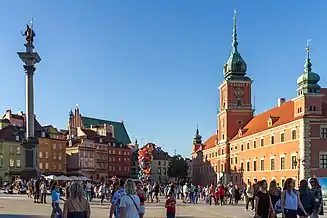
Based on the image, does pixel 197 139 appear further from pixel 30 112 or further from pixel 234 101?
pixel 30 112

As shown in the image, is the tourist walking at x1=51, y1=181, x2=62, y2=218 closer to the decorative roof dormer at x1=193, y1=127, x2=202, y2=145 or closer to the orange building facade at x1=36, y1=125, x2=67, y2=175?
the orange building facade at x1=36, y1=125, x2=67, y2=175

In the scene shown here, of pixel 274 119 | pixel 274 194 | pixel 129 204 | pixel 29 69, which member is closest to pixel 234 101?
pixel 274 119

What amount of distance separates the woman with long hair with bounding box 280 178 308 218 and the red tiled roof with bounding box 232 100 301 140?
5006 cm

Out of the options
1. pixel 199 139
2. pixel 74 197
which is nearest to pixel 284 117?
pixel 74 197

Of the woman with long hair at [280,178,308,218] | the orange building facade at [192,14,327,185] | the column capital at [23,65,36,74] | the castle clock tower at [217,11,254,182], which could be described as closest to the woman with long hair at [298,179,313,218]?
the woman with long hair at [280,178,308,218]

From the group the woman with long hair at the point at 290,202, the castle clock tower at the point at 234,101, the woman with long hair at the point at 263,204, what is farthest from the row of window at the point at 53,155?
the woman with long hair at the point at 290,202

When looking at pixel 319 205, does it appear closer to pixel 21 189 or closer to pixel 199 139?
pixel 21 189

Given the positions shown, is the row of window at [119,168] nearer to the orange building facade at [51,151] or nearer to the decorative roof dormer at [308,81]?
the orange building facade at [51,151]

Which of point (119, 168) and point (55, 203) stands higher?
point (55, 203)

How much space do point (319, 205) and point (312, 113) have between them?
1857 inches

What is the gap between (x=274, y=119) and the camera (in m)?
70.5

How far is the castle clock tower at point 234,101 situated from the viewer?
91.8 meters

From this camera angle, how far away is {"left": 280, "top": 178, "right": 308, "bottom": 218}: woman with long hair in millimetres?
11688

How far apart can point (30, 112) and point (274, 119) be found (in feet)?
110
